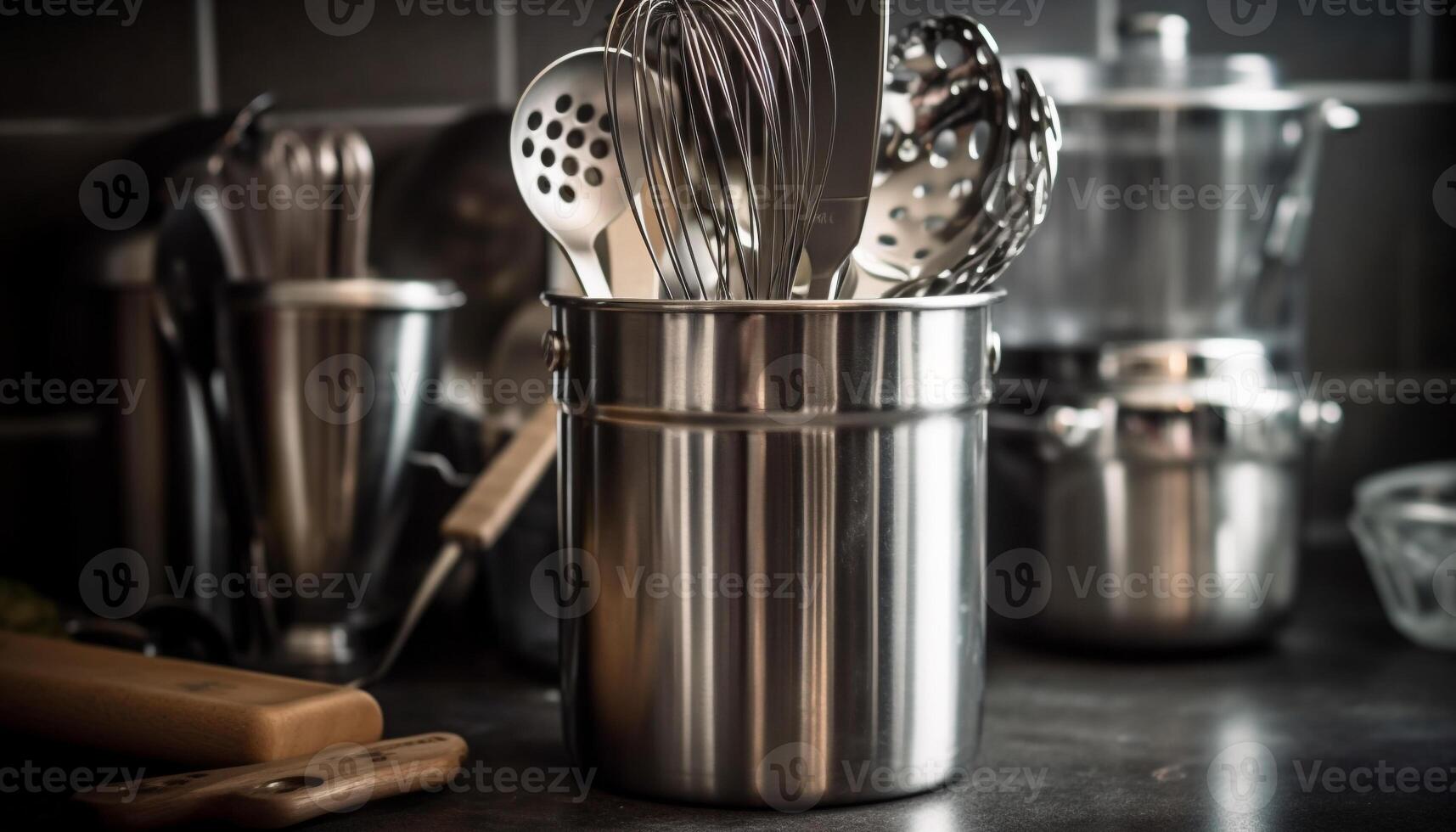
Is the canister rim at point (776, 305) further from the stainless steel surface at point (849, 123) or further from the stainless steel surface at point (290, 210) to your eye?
the stainless steel surface at point (290, 210)

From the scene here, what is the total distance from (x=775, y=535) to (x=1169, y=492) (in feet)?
0.99

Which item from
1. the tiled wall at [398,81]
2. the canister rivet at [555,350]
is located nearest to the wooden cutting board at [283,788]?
the canister rivet at [555,350]

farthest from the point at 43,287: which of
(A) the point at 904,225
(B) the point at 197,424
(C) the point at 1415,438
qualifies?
(C) the point at 1415,438

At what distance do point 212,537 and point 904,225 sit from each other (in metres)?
0.45

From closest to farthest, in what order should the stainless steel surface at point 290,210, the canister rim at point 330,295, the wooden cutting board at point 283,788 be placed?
the wooden cutting board at point 283,788, the canister rim at point 330,295, the stainless steel surface at point 290,210

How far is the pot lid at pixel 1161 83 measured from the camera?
0.69 m

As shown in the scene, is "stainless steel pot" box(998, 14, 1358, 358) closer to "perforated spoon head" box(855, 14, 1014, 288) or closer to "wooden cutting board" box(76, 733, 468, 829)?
"perforated spoon head" box(855, 14, 1014, 288)

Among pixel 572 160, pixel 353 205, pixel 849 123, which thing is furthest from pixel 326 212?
pixel 849 123

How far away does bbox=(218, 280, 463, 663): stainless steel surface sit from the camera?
68 centimetres

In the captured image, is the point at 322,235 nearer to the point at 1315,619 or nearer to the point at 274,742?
the point at 274,742

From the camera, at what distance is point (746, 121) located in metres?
0.49

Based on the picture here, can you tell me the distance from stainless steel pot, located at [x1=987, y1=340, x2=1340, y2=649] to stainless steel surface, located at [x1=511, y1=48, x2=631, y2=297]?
277 millimetres

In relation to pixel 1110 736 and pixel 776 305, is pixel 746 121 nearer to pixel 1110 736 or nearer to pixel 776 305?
pixel 776 305

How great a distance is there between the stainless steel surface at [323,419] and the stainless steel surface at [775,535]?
23 cm
